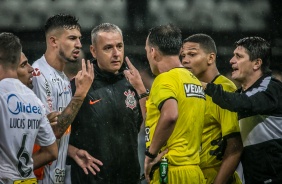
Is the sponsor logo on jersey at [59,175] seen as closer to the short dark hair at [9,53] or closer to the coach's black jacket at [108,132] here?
the coach's black jacket at [108,132]

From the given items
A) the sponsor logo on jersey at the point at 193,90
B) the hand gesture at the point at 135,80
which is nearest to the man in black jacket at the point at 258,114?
the sponsor logo on jersey at the point at 193,90

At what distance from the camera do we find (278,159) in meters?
6.16

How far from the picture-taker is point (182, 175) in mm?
5836

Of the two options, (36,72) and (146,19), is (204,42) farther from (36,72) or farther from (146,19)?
(146,19)

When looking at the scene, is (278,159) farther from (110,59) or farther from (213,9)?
(213,9)

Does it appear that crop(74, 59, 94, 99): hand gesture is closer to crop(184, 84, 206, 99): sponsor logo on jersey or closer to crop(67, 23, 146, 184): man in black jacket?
crop(67, 23, 146, 184): man in black jacket

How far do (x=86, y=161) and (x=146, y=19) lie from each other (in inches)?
221

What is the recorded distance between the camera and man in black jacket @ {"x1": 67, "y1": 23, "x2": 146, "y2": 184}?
6.31 metres

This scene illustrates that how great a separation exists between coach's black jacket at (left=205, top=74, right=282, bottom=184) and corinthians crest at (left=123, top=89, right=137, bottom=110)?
2.72ft

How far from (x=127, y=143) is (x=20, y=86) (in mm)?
1487

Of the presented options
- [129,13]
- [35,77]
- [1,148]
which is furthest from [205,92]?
[129,13]

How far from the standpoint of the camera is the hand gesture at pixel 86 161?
6199 mm

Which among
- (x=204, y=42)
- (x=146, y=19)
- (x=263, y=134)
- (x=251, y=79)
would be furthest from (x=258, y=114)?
(x=146, y=19)

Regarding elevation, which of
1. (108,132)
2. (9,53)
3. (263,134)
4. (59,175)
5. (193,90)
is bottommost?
(59,175)
